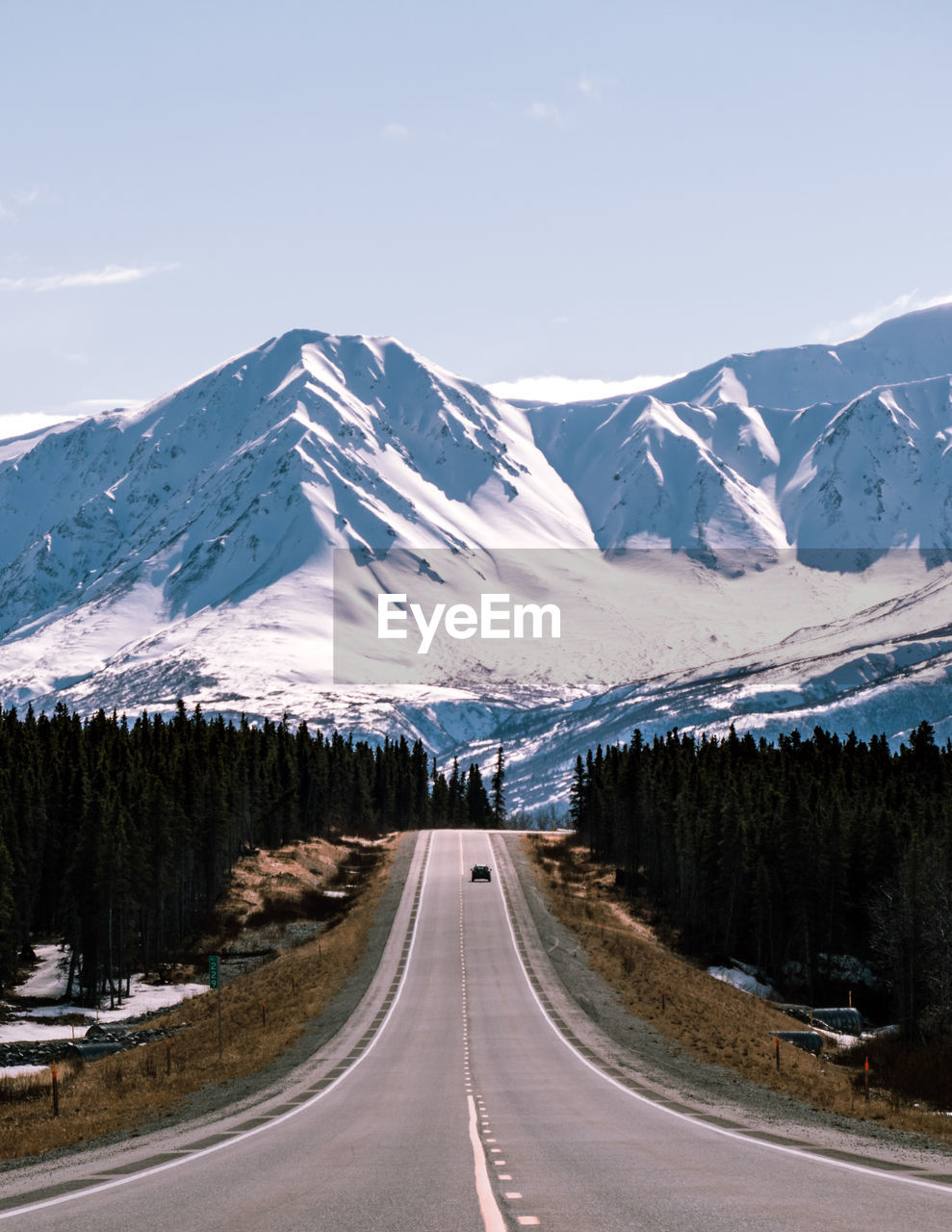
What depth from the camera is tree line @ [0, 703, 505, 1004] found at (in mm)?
77062

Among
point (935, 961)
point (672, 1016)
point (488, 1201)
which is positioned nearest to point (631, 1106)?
point (488, 1201)

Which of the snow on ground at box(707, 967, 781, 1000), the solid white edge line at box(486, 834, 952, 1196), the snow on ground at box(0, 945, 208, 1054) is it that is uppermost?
the solid white edge line at box(486, 834, 952, 1196)

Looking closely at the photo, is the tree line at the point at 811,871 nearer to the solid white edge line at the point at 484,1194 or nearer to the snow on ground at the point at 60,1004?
the snow on ground at the point at 60,1004

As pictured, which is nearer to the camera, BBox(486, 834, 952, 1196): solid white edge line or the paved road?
the paved road

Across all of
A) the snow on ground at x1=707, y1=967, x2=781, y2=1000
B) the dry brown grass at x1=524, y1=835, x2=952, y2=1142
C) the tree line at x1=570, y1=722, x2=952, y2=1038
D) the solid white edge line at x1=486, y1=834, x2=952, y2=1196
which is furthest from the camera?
the snow on ground at x1=707, y1=967, x2=781, y2=1000

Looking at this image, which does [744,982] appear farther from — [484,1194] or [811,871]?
[484,1194]

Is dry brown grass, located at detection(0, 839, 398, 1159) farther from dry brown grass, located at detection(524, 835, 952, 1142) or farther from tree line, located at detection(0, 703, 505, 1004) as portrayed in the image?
dry brown grass, located at detection(524, 835, 952, 1142)

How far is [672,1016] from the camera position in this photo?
2202 inches

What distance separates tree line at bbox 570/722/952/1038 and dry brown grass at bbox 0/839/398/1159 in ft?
96.2

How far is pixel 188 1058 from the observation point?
48469 mm

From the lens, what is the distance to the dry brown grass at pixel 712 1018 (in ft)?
118

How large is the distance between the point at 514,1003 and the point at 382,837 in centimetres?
11087

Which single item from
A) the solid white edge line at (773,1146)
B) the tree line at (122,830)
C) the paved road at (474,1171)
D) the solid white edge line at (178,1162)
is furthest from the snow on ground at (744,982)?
the paved road at (474,1171)

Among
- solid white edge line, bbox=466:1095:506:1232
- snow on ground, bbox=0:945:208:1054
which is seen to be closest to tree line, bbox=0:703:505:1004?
snow on ground, bbox=0:945:208:1054
